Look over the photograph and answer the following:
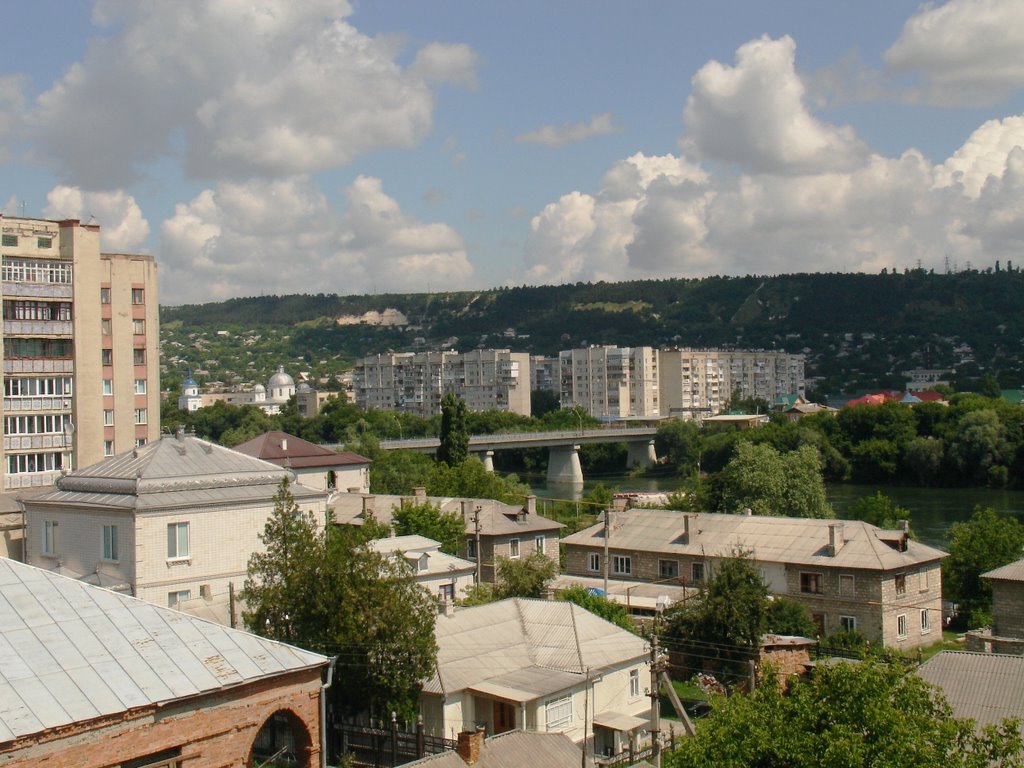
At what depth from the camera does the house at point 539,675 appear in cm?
2164

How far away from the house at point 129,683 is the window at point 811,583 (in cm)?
2220

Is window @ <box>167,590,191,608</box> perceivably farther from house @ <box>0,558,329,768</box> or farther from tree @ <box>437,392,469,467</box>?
tree @ <box>437,392,469,467</box>

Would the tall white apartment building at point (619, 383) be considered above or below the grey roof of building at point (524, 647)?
above

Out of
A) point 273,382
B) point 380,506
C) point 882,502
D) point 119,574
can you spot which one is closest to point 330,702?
point 119,574

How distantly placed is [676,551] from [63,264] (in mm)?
24988

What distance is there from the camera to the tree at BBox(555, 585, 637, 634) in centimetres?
2870

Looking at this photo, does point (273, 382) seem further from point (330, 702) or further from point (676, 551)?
point (330, 702)

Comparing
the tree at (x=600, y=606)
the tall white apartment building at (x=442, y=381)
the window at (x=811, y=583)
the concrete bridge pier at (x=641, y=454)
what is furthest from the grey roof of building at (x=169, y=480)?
the tall white apartment building at (x=442, y=381)

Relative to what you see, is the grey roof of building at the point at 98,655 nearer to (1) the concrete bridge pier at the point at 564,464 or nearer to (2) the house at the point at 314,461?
(2) the house at the point at 314,461

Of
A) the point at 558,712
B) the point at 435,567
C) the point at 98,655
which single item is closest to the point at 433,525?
the point at 435,567

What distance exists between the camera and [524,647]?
80.1 ft

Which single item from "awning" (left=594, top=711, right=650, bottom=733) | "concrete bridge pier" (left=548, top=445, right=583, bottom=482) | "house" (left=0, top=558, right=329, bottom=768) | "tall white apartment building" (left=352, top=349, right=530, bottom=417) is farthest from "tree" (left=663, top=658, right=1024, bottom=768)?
"tall white apartment building" (left=352, top=349, right=530, bottom=417)

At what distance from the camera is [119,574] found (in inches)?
1051

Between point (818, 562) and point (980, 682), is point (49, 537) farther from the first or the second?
point (818, 562)
